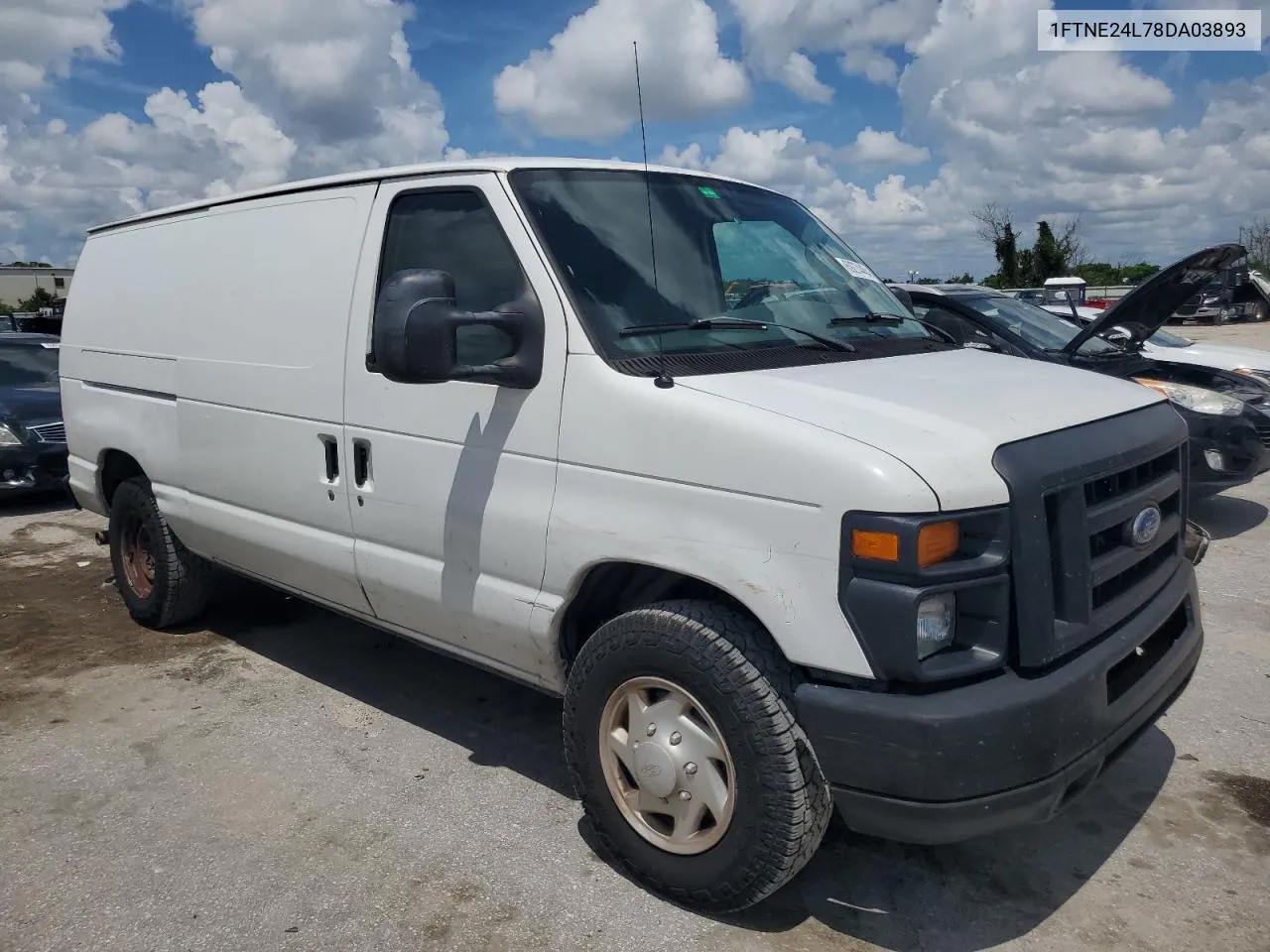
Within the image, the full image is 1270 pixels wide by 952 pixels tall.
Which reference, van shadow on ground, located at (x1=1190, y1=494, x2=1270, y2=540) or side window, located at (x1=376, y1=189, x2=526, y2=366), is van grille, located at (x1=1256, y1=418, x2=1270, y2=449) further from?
side window, located at (x1=376, y1=189, x2=526, y2=366)

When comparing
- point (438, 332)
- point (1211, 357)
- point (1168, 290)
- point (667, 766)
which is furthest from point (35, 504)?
point (1211, 357)

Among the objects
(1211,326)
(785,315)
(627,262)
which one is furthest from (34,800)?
(1211,326)

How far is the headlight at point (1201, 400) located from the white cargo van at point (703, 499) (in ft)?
13.3

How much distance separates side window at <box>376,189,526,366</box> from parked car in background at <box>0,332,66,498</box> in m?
6.38

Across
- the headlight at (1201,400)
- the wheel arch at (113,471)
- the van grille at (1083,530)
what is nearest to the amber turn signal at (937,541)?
the van grille at (1083,530)

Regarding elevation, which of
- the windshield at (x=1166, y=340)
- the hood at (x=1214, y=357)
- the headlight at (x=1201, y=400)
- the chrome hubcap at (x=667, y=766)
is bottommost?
the chrome hubcap at (x=667, y=766)

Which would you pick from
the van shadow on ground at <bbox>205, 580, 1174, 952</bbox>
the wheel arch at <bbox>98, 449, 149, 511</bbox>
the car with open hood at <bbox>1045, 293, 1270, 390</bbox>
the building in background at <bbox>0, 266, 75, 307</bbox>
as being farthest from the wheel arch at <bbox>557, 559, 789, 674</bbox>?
the building in background at <bbox>0, 266, 75, 307</bbox>

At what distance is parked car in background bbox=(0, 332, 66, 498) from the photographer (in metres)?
9.21

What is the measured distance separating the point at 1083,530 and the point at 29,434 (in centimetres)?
935

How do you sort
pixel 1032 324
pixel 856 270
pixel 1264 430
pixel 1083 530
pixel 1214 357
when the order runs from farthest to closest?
pixel 1214 357 < pixel 1032 324 < pixel 1264 430 < pixel 856 270 < pixel 1083 530

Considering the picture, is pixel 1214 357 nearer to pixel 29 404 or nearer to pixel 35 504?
pixel 29 404

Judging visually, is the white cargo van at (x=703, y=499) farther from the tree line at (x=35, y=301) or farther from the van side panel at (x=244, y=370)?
the tree line at (x=35, y=301)

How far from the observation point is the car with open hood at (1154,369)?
6961 mm

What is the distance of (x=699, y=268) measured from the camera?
11.8 feet
